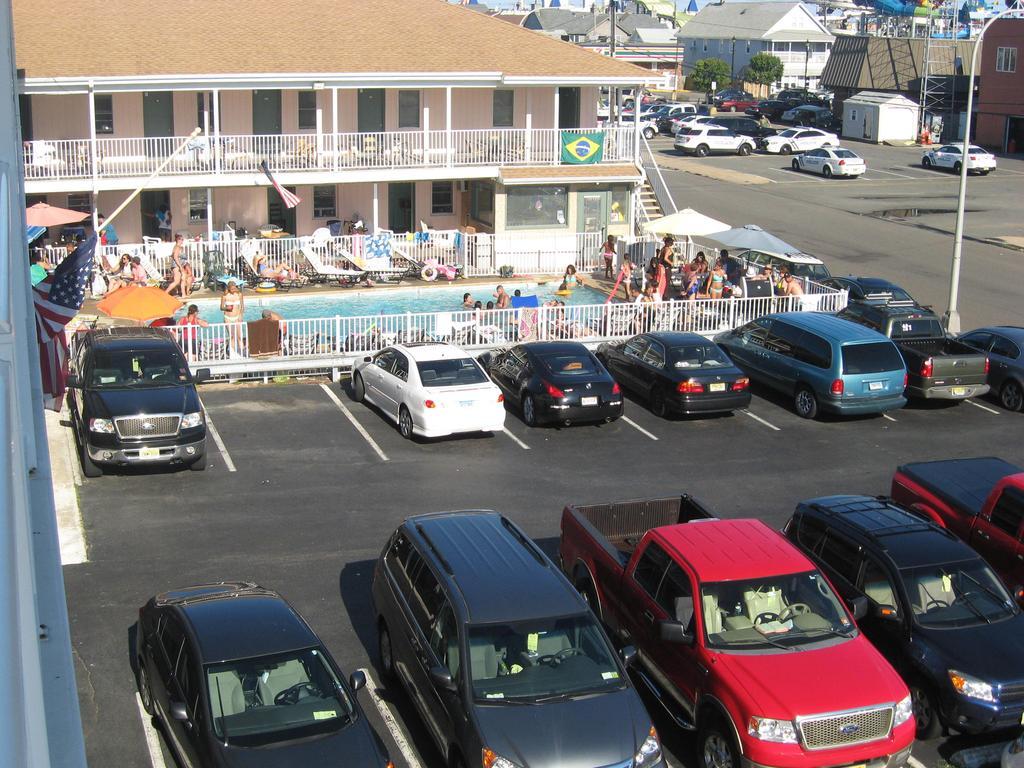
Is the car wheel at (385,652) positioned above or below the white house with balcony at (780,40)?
below

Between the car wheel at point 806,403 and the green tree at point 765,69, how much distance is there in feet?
266

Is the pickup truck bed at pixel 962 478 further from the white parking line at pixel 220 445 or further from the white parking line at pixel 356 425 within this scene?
the white parking line at pixel 220 445

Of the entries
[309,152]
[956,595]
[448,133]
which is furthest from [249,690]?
[448,133]

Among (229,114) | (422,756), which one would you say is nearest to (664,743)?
(422,756)

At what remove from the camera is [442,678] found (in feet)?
31.7

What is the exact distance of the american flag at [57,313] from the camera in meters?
13.9

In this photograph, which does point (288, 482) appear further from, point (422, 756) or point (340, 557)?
point (422, 756)

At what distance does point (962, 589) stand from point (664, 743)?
10.5 feet

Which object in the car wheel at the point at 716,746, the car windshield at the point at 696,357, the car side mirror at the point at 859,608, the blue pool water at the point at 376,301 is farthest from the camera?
the blue pool water at the point at 376,301

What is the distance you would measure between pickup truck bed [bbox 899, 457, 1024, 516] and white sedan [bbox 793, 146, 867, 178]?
41338mm

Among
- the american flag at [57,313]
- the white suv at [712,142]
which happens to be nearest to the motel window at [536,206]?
the american flag at [57,313]

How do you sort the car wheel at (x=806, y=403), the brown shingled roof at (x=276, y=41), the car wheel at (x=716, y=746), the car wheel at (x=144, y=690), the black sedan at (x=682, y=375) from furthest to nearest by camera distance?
the brown shingled roof at (x=276, y=41)
the car wheel at (x=806, y=403)
the black sedan at (x=682, y=375)
the car wheel at (x=144, y=690)
the car wheel at (x=716, y=746)

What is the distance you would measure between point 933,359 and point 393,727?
13.7 m

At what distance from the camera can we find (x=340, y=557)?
1477 centimetres
